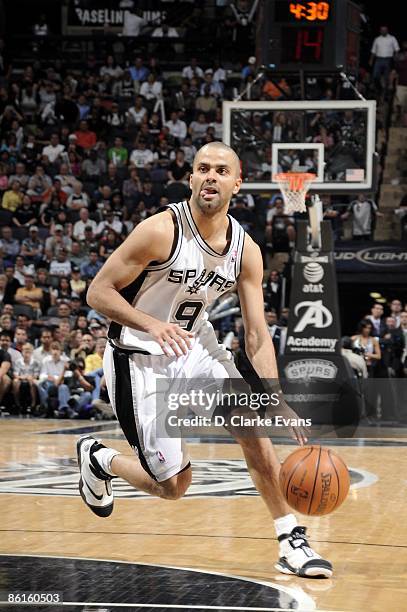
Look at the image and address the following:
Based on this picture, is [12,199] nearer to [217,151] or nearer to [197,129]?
[197,129]

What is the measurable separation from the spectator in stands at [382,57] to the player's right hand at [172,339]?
16.9m

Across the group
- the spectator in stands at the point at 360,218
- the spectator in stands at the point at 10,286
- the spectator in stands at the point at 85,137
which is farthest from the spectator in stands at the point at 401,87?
the spectator in stands at the point at 10,286

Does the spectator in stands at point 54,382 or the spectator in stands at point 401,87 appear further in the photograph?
the spectator in stands at point 401,87

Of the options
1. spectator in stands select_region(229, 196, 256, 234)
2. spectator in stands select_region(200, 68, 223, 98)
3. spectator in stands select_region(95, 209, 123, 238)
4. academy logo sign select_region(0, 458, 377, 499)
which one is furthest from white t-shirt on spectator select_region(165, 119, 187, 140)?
academy logo sign select_region(0, 458, 377, 499)

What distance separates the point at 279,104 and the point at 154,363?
8306 millimetres

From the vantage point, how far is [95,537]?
588 cm

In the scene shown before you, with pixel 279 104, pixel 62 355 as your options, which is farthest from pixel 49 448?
pixel 279 104

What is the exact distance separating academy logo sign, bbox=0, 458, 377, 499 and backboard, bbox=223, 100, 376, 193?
15.4ft

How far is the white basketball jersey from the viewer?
16.9ft

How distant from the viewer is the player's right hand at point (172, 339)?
4.64 metres

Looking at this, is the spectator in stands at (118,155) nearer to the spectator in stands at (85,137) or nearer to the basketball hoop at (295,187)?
the spectator in stands at (85,137)

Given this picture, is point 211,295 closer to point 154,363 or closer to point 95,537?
point 154,363

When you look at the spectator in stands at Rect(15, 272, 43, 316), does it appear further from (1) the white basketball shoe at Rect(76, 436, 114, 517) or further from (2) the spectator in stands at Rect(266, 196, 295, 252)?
(1) the white basketball shoe at Rect(76, 436, 114, 517)

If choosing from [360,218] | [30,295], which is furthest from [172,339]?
[360,218]
